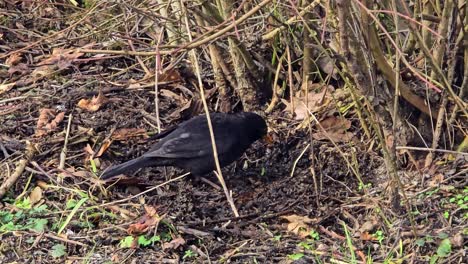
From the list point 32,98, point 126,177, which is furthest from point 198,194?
point 32,98

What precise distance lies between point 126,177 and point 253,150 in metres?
1.01

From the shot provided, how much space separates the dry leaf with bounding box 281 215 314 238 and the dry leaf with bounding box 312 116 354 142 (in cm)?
85

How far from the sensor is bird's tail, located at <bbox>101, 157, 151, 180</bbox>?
201 inches

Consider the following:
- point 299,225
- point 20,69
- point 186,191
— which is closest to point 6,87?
point 20,69

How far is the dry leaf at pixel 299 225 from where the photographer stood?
462cm

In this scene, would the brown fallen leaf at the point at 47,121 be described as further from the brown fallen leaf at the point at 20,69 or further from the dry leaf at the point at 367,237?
the dry leaf at the point at 367,237

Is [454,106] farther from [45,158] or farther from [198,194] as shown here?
[45,158]

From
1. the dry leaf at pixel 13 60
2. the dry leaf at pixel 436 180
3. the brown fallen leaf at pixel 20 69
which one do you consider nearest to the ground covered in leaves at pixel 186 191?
the dry leaf at pixel 436 180

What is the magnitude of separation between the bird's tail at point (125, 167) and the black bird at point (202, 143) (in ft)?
0.18

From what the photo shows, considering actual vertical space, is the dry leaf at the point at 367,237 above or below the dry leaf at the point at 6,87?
below

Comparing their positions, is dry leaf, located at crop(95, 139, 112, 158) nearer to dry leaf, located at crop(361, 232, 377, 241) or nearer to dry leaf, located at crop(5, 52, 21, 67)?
dry leaf, located at crop(5, 52, 21, 67)

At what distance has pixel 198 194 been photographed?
5266 millimetres

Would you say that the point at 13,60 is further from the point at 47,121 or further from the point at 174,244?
the point at 174,244

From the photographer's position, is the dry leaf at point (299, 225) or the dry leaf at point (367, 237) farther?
the dry leaf at point (299, 225)
